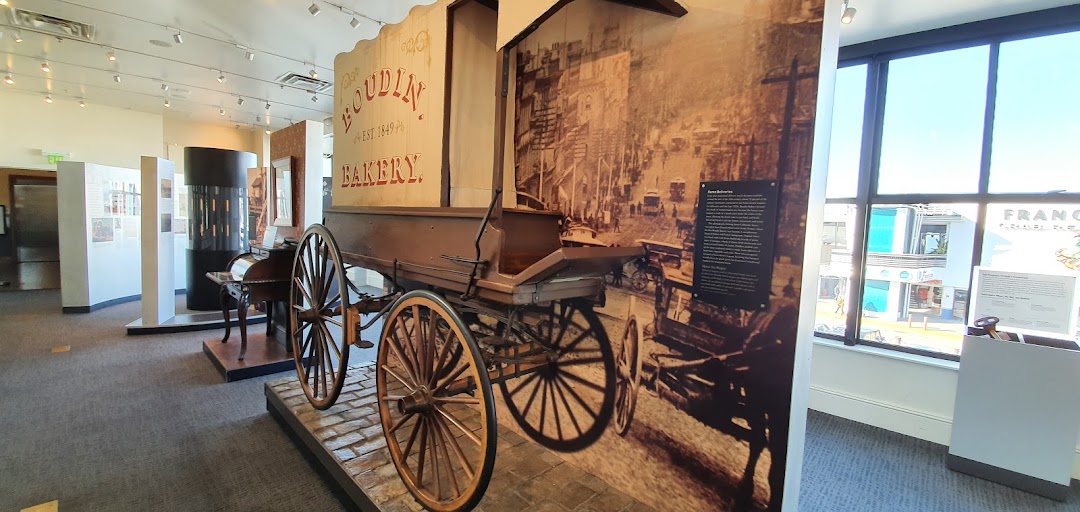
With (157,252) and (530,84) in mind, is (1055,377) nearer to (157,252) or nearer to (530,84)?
(530,84)

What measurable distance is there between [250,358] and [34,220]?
7584mm

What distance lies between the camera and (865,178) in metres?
4.00

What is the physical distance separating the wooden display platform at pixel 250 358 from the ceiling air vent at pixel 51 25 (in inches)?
137

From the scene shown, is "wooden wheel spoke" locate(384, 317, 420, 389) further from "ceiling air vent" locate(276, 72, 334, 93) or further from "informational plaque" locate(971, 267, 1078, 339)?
"ceiling air vent" locate(276, 72, 334, 93)

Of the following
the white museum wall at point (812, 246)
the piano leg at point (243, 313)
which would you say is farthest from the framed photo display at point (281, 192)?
the white museum wall at point (812, 246)

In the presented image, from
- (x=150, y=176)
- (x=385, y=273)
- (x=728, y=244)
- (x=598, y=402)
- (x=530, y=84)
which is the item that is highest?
(x=530, y=84)

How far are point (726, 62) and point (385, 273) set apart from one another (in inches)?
74.8

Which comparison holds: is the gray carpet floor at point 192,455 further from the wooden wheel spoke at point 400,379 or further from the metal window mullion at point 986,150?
the metal window mullion at point 986,150

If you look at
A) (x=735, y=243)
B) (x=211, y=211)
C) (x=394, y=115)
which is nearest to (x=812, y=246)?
(x=735, y=243)

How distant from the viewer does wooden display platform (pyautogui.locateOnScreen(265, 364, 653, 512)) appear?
2.04 meters

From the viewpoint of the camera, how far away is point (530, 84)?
2393 mm

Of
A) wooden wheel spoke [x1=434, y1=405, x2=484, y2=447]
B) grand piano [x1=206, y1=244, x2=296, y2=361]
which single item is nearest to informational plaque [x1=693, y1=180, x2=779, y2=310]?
wooden wheel spoke [x1=434, y1=405, x2=484, y2=447]

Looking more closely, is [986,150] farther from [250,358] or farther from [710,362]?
[250,358]

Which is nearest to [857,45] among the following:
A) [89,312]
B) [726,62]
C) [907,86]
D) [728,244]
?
[907,86]
